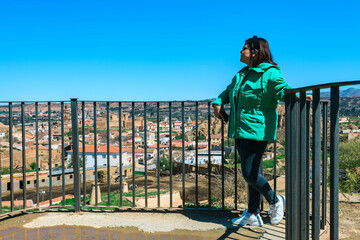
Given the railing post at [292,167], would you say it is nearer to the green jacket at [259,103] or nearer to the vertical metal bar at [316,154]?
the vertical metal bar at [316,154]

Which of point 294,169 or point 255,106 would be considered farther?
point 255,106

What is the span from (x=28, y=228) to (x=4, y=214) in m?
0.41

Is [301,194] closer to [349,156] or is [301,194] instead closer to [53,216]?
[53,216]

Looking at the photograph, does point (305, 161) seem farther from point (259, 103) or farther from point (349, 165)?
point (349, 165)

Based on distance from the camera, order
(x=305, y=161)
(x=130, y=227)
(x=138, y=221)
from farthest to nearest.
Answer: (x=138, y=221), (x=130, y=227), (x=305, y=161)

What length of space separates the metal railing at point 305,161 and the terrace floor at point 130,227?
3.26 ft

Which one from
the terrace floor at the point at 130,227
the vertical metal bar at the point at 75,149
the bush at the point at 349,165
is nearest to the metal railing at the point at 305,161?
the terrace floor at the point at 130,227

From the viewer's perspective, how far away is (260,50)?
8.90 ft

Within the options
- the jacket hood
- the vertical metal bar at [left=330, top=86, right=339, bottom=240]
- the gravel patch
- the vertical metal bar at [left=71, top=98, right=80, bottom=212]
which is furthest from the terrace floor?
the vertical metal bar at [left=330, top=86, right=339, bottom=240]

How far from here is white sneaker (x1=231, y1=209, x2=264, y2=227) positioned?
2.93 meters

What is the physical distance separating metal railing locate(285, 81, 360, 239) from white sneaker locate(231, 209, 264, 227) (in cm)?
105

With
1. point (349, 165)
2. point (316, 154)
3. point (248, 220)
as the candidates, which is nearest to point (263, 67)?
point (316, 154)

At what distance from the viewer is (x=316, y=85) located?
1518 mm

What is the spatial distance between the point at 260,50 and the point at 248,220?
58.2 inches
